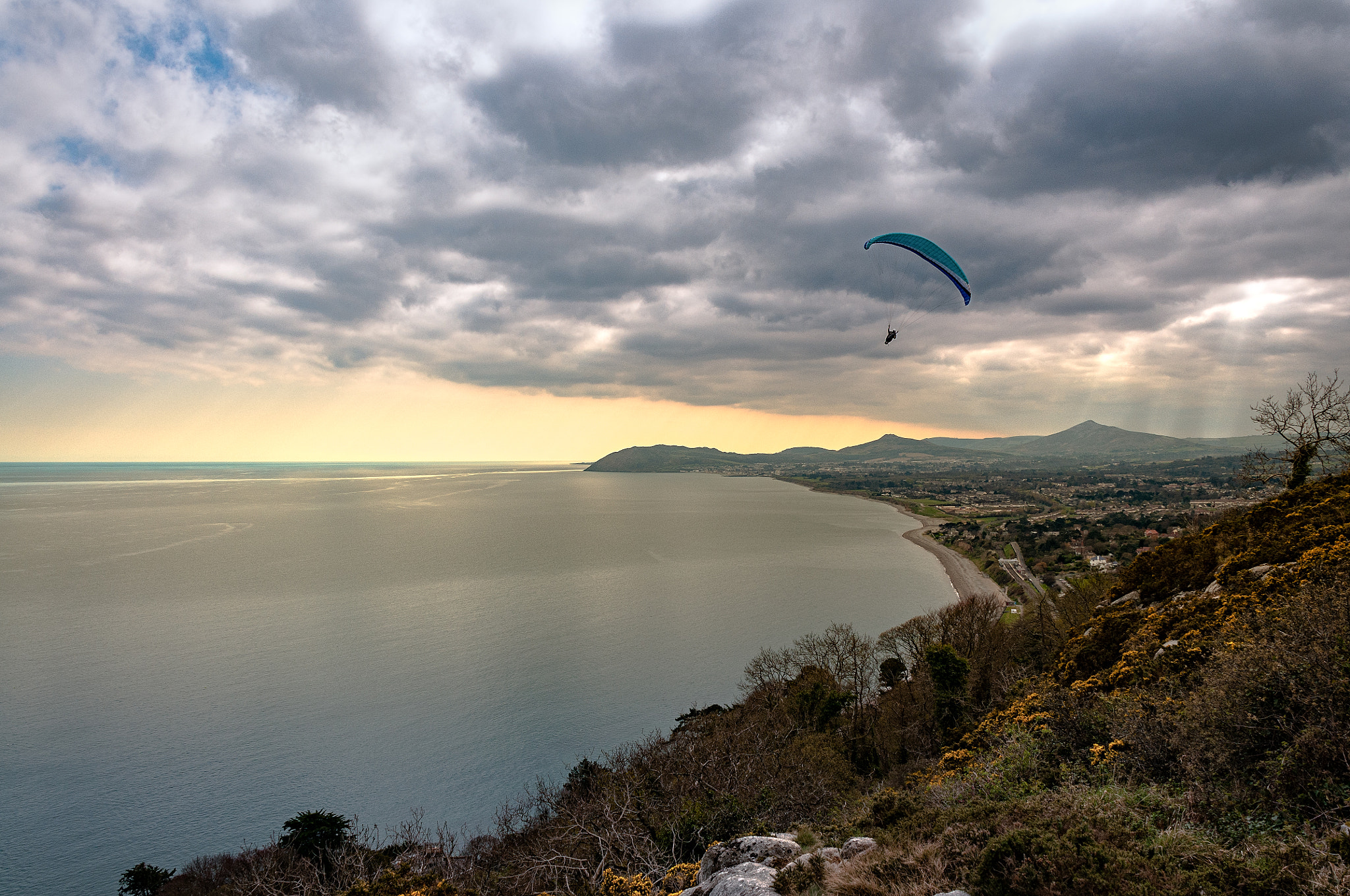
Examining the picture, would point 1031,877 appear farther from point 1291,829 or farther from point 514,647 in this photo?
point 514,647

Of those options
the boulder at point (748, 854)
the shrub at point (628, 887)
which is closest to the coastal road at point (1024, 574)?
the shrub at point (628, 887)

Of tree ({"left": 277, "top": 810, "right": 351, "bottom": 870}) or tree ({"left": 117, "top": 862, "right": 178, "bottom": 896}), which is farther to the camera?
tree ({"left": 277, "top": 810, "right": 351, "bottom": 870})

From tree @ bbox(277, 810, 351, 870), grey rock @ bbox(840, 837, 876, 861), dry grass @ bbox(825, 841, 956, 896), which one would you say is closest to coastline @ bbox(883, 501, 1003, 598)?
grey rock @ bbox(840, 837, 876, 861)

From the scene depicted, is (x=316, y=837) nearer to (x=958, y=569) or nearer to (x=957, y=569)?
(x=958, y=569)

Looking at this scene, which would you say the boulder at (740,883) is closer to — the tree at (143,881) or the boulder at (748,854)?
the boulder at (748,854)

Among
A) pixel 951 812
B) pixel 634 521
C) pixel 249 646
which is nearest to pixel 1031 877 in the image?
pixel 951 812

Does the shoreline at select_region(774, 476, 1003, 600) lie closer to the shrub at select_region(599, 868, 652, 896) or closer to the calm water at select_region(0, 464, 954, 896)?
the calm water at select_region(0, 464, 954, 896)
